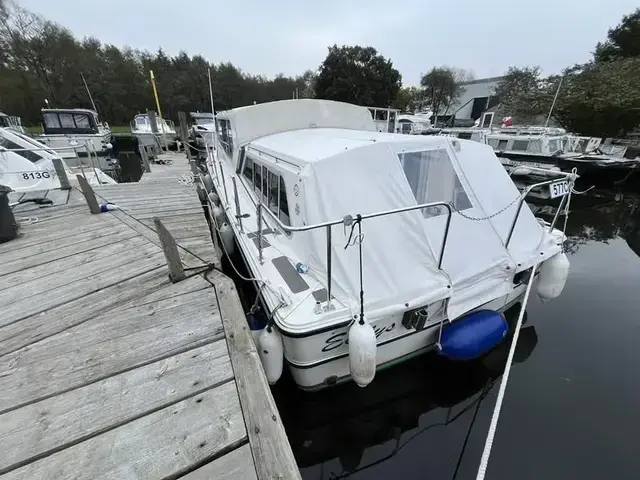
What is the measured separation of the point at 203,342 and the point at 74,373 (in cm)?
74

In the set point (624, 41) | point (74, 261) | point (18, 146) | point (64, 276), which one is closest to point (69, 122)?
point (18, 146)

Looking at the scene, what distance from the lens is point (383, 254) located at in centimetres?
244

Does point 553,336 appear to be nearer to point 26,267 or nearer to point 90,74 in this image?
point 26,267

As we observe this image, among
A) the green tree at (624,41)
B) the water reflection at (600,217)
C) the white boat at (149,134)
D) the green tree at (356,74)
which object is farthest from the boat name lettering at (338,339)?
the green tree at (624,41)

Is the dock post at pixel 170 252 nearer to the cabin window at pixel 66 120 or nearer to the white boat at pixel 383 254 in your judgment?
the white boat at pixel 383 254

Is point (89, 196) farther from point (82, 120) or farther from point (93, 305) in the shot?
point (82, 120)

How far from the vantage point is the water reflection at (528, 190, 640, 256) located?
22.8 feet

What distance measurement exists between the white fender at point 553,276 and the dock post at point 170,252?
379cm

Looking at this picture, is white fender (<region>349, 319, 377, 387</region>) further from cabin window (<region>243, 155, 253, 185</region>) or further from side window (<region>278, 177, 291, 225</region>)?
cabin window (<region>243, 155, 253, 185</region>)

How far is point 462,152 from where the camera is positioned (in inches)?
122

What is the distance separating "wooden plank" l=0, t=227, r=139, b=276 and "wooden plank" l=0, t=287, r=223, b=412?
1.45 meters

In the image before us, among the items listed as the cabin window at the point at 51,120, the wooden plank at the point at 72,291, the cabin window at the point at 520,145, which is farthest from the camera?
the cabin window at the point at 51,120

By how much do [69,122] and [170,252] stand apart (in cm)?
1712

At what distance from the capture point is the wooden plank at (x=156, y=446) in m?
1.27
